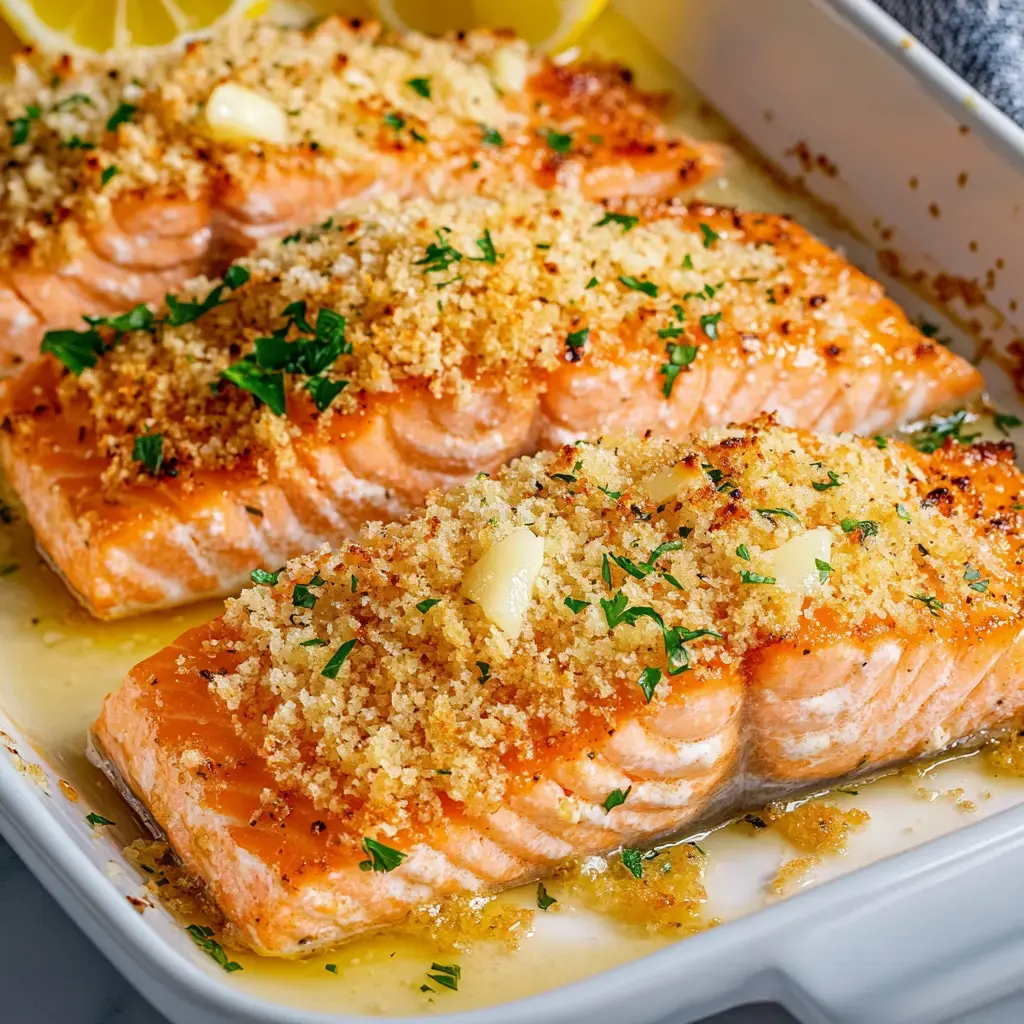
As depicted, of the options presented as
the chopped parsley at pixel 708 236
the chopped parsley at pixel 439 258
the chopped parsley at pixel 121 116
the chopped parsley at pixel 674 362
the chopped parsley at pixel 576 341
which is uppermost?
the chopped parsley at pixel 708 236

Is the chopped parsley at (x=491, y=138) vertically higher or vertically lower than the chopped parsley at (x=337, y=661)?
higher

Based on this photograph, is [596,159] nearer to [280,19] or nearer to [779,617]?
[280,19]

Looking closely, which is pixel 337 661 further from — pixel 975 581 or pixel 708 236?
pixel 708 236

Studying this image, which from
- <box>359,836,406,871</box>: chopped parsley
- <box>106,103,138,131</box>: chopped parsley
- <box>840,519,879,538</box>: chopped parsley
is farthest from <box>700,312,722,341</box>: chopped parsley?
<box>106,103,138,131</box>: chopped parsley

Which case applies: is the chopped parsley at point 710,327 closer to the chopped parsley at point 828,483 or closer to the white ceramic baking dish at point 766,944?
the chopped parsley at point 828,483

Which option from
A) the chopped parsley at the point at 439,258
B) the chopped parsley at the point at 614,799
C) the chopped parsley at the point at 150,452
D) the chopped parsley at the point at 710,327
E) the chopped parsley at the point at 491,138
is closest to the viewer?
the chopped parsley at the point at 614,799

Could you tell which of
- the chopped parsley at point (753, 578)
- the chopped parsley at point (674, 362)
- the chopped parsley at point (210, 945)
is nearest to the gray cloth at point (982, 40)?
the chopped parsley at point (674, 362)

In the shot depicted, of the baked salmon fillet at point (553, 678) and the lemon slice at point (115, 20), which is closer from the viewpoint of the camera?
the baked salmon fillet at point (553, 678)
